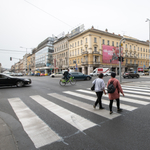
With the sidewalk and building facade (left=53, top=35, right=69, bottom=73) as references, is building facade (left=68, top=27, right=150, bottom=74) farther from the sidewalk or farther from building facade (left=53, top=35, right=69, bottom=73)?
the sidewalk

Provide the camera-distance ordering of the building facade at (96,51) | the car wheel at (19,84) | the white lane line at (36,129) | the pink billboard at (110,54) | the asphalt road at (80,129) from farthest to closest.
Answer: the pink billboard at (110,54) < the building facade at (96,51) < the car wheel at (19,84) < the white lane line at (36,129) < the asphalt road at (80,129)

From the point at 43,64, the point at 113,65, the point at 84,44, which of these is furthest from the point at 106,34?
the point at 43,64

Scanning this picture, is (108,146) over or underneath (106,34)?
underneath

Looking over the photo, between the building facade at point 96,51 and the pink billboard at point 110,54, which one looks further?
the pink billboard at point 110,54

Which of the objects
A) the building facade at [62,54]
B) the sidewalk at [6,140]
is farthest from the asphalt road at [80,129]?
the building facade at [62,54]

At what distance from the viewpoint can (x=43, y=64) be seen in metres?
72.4

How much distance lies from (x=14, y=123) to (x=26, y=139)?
1.11 m

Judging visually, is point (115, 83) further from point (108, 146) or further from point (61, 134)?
point (61, 134)

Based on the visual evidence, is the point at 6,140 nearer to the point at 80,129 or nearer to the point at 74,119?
the point at 80,129

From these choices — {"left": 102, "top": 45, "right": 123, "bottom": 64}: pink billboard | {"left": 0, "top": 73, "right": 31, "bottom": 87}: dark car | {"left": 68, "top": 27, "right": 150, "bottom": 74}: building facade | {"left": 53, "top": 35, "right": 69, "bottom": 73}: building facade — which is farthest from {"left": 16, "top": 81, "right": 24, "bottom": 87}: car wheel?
{"left": 53, "top": 35, "right": 69, "bottom": 73}: building facade

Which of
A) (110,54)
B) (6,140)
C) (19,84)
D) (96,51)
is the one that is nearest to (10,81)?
(19,84)

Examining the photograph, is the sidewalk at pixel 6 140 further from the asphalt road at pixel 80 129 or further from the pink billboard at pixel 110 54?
the pink billboard at pixel 110 54

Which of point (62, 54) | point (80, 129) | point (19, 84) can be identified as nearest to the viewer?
point (80, 129)

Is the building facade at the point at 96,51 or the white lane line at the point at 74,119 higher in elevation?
the building facade at the point at 96,51
